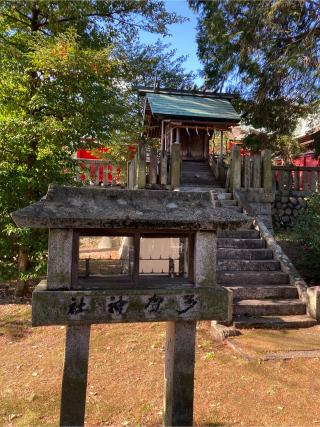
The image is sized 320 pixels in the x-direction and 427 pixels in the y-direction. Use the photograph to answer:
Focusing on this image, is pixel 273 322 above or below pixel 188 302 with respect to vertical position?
below

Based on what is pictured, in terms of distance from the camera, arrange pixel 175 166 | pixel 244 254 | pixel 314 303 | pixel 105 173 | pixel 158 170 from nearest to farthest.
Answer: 1. pixel 314 303
2. pixel 244 254
3. pixel 175 166
4. pixel 158 170
5. pixel 105 173

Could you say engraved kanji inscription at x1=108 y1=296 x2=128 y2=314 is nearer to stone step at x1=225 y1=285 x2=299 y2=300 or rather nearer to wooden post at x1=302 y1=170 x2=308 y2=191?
stone step at x1=225 y1=285 x2=299 y2=300

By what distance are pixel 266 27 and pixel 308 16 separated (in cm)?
155

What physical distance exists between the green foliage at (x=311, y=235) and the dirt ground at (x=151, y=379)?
8.20ft

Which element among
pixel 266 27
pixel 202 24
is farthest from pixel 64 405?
pixel 202 24

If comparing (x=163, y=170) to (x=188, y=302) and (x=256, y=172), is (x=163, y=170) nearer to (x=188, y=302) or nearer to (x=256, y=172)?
(x=256, y=172)

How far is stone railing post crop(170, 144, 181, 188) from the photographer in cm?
1025

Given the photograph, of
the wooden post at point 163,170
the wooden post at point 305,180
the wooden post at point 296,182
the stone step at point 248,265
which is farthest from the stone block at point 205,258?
the wooden post at point 305,180

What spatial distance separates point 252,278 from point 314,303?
4.30ft

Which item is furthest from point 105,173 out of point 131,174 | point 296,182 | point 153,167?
point 296,182

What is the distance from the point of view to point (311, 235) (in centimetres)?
842

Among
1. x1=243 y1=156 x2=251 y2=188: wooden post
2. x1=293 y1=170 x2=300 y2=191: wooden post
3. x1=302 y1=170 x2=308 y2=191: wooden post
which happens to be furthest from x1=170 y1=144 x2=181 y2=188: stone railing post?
x1=302 y1=170 x2=308 y2=191: wooden post

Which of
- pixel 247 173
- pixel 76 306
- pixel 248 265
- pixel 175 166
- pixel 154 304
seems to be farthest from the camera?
pixel 175 166

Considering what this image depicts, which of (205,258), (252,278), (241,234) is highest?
(241,234)
